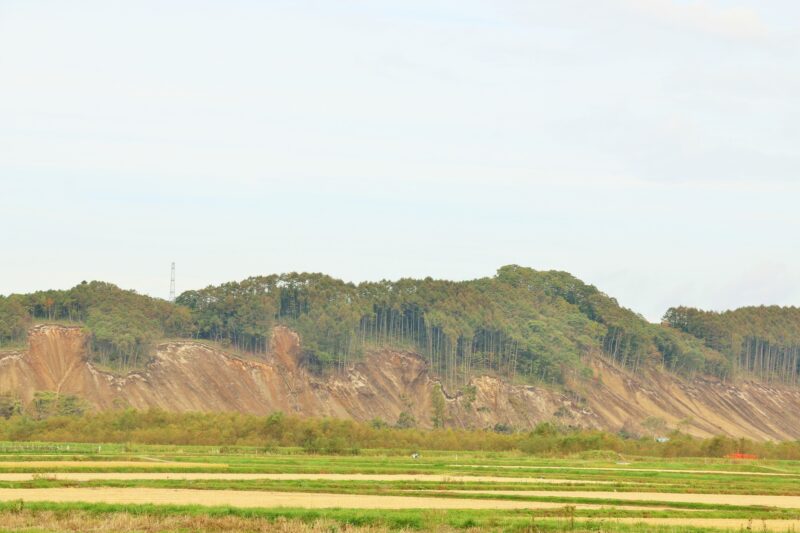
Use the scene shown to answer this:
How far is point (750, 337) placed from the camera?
624 feet

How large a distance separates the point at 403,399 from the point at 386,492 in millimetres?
94841

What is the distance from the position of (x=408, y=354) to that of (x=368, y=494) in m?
103

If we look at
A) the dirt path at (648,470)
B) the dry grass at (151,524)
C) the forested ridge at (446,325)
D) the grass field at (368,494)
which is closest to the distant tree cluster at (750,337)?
the forested ridge at (446,325)

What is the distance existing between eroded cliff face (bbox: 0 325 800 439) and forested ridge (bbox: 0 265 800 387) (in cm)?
236

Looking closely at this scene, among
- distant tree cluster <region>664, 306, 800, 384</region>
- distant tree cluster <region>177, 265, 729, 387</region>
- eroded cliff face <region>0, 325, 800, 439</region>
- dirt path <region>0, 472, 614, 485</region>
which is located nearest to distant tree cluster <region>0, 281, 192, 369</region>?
eroded cliff face <region>0, 325, 800, 439</region>

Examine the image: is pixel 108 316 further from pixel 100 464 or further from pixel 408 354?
pixel 100 464

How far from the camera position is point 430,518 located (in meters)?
39.3

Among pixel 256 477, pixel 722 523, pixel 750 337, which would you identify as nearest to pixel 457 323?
pixel 750 337

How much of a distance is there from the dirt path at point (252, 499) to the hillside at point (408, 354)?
Result: 7966cm

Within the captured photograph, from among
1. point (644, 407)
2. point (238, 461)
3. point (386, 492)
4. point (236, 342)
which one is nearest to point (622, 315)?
point (644, 407)

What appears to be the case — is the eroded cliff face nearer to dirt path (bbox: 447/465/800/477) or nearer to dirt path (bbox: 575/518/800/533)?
dirt path (bbox: 447/465/800/477)

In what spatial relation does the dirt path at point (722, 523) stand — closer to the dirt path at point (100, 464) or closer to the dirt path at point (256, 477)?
the dirt path at point (256, 477)

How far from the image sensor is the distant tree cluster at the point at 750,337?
188125mm

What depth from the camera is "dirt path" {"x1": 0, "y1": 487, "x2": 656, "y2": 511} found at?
4409 cm
